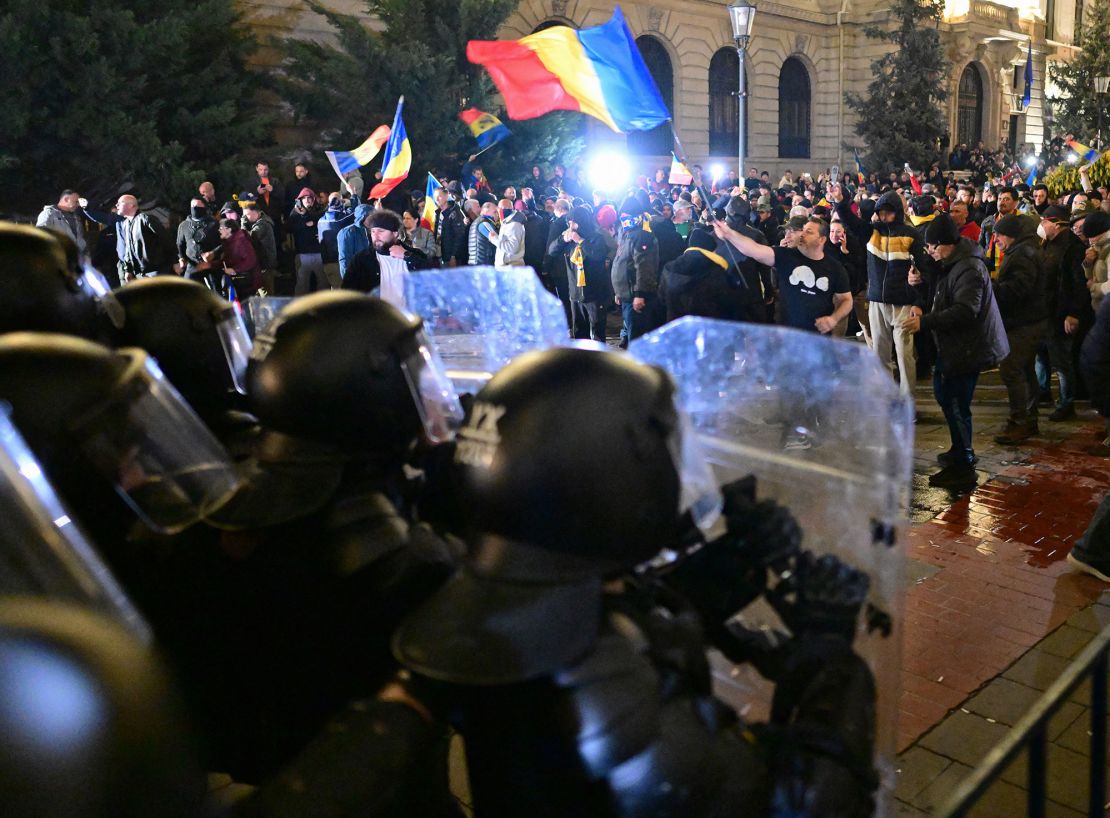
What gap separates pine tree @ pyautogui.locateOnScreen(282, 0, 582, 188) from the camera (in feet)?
60.8

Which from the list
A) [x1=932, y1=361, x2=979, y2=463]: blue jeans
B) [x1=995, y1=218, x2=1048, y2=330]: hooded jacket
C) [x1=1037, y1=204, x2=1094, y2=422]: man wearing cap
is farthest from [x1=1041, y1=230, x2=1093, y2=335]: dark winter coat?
[x1=932, y1=361, x2=979, y2=463]: blue jeans

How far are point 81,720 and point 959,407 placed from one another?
6678mm

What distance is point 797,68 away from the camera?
3309cm

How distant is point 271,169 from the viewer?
17875 mm

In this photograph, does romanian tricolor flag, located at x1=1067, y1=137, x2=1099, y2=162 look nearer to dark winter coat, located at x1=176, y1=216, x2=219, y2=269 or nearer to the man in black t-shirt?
the man in black t-shirt

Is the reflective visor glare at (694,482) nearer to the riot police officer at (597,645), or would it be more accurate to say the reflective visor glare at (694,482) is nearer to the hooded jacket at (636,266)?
the riot police officer at (597,645)

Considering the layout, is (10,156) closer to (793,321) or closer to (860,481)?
(793,321)

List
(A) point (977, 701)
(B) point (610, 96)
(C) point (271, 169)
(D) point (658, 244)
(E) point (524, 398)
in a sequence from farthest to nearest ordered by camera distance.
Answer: (C) point (271, 169) < (D) point (658, 244) < (B) point (610, 96) < (A) point (977, 701) < (E) point (524, 398)

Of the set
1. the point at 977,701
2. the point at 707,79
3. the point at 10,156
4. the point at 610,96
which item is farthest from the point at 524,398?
the point at 707,79

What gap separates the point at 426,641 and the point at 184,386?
1.58m

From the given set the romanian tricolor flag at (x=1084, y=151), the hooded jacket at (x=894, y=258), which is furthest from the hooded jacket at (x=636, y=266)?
the romanian tricolor flag at (x=1084, y=151)

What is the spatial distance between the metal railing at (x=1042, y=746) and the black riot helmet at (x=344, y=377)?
1.33m

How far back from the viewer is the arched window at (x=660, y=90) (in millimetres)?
28109

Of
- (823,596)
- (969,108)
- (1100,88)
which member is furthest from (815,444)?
(969,108)
